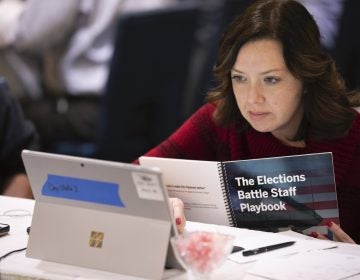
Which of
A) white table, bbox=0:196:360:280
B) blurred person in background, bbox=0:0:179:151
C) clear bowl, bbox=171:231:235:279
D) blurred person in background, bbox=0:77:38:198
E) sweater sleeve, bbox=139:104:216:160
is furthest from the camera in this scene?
blurred person in background, bbox=0:0:179:151

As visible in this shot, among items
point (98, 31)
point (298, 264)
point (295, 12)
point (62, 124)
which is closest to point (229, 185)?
point (298, 264)

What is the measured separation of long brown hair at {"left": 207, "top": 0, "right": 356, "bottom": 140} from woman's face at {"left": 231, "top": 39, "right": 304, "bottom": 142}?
0.09ft

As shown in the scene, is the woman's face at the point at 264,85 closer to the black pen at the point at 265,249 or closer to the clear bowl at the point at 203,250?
the black pen at the point at 265,249

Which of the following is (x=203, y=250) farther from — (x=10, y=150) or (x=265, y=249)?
(x=10, y=150)

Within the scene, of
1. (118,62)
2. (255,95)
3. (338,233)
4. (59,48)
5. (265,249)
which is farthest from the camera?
(59,48)

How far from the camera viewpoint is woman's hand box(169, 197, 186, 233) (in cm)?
217

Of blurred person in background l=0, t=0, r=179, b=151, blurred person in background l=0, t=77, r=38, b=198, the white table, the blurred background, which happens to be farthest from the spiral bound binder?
blurred person in background l=0, t=0, r=179, b=151

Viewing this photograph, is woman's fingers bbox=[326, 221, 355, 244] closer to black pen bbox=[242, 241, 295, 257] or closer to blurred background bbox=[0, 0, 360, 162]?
black pen bbox=[242, 241, 295, 257]

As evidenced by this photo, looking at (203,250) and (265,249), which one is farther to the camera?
(265,249)

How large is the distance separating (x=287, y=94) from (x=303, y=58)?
124 mm

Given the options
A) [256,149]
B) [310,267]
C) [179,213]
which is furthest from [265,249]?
[256,149]

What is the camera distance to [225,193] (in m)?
2.32

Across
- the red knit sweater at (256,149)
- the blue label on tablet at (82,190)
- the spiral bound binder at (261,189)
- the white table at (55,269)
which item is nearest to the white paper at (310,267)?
the white table at (55,269)

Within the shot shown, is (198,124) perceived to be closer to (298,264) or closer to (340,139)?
(340,139)
